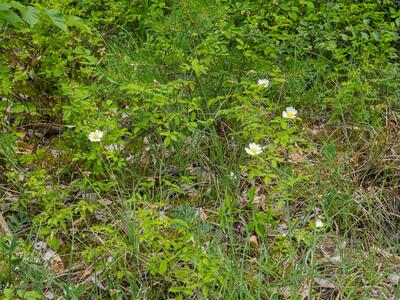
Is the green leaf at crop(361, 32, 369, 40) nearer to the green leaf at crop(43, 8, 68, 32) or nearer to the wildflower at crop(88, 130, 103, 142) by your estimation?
the wildflower at crop(88, 130, 103, 142)

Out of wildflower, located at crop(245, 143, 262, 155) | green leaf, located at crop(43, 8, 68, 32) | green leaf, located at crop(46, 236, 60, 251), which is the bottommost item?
wildflower, located at crop(245, 143, 262, 155)

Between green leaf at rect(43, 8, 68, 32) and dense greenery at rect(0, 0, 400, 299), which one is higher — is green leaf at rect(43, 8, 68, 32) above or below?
above

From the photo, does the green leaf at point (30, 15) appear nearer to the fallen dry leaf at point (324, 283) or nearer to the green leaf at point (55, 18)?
the green leaf at point (55, 18)

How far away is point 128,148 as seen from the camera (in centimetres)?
320

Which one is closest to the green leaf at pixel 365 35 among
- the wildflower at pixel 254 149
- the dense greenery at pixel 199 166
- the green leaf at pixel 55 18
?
the dense greenery at pixel 199 166

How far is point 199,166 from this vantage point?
10.1 ft

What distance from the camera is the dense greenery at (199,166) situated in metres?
2.27

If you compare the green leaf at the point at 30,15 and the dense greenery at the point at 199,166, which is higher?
the green leaf at the point at 30,15

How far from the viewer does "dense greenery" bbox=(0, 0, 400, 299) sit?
89.5 inches

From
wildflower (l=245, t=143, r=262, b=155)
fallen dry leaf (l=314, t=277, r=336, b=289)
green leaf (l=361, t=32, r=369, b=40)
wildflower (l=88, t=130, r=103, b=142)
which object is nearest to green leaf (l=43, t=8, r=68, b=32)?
wildflower (l=88, t=130, r=103, b=142)

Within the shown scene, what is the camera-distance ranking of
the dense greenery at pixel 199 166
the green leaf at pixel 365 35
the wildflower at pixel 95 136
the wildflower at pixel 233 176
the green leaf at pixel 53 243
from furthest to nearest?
1. the green leaf at pixel 365 35
2. the wildflower at pixel 233 176
3. the wildflower at pixel 95 136
4. the green leaf at pixel 53 243
5. the dense greenery at pixel 199 166

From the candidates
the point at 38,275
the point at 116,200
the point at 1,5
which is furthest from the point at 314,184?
the point at 1,5

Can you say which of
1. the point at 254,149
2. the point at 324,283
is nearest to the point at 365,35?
the point at 254,149

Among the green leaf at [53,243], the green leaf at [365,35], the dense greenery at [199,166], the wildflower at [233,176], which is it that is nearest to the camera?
the dense greenery at [199,166]
